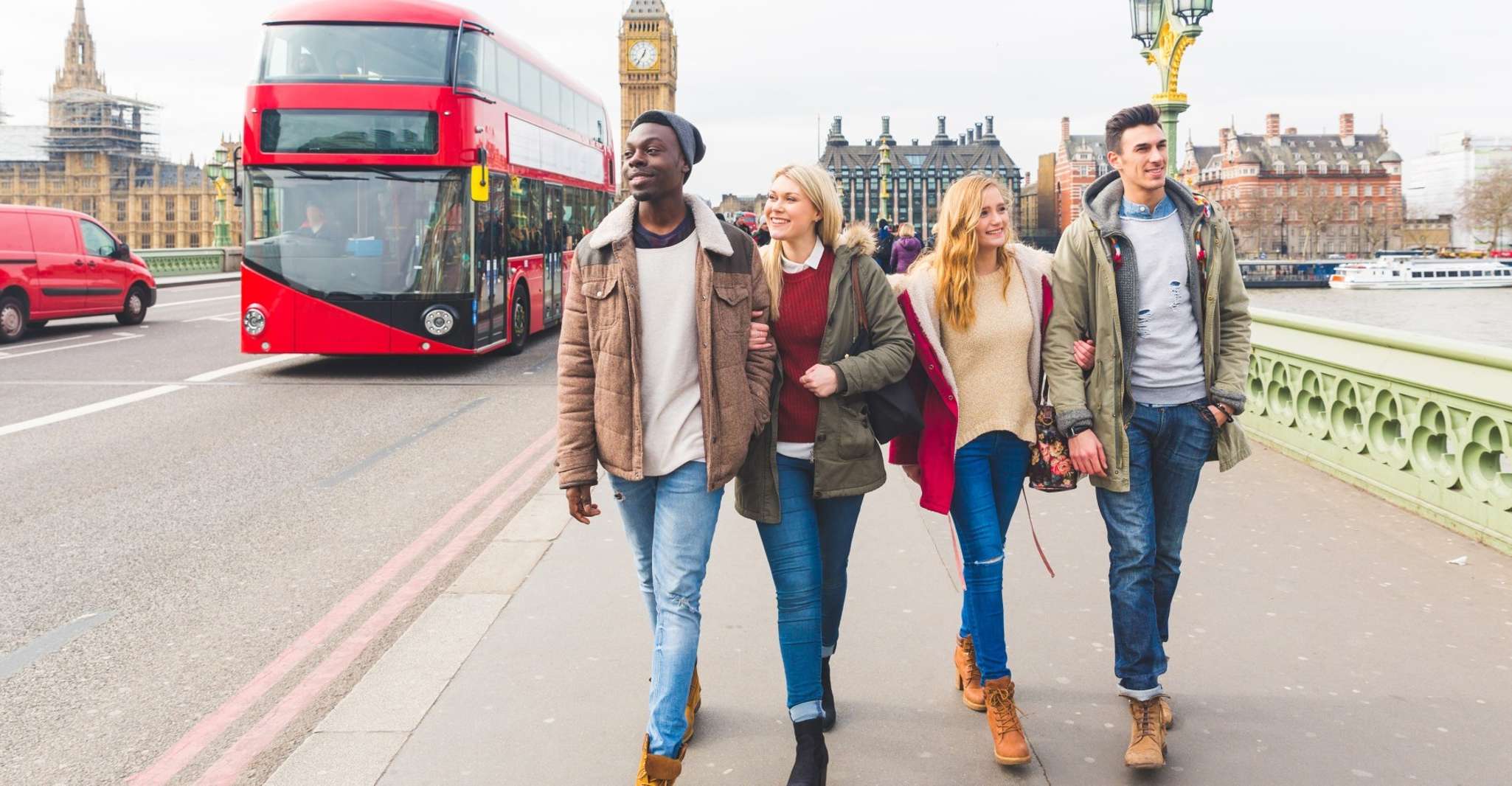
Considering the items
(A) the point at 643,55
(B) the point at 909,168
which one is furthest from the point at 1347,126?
(A) the point at 643,55

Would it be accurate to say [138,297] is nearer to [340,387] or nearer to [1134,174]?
[340,387]

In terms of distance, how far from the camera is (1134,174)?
3.51 meters

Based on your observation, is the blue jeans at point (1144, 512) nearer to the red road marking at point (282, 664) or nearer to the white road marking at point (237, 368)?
the red road marking at point (282, 664)

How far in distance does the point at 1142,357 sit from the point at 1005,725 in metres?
1.10

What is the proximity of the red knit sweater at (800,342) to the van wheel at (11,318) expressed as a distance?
17.2 meters

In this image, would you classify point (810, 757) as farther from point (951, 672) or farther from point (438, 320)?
point (438, 320)

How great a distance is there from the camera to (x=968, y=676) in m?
3.83

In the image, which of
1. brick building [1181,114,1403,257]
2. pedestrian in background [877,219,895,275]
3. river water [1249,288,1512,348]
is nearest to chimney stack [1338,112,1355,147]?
brick building [1181,114,1403,257]

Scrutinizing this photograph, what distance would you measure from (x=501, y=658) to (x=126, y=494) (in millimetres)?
4377

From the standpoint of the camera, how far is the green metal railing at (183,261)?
3725 cm

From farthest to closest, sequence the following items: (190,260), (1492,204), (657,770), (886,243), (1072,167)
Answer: (1072,167) < (1492,204) < (190,260) < (886,243) < (657,770)

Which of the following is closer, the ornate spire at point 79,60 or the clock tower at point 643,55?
the clock tower at point 643,55

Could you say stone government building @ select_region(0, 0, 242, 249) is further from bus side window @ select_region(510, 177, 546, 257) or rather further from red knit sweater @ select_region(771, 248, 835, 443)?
red knit sweater @ select_region(771, 248, 835, 443)

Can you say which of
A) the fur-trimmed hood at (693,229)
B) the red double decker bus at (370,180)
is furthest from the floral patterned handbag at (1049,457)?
the red double decker bus at (370,180)
